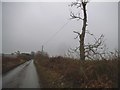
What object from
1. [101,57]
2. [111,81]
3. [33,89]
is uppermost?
[101,57]

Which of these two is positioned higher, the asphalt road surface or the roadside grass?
the asphalt road surface

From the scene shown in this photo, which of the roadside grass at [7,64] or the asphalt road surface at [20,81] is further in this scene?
the roadside grass at [7,64]

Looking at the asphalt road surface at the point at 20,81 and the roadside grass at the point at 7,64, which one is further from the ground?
the asphalt road surface at the point at 20,81

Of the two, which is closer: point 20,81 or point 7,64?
point 20,81

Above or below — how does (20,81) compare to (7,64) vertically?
above

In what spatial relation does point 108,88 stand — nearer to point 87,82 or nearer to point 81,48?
point 87,82

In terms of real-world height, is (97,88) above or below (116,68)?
below

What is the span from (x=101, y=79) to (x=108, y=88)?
3.64 feet

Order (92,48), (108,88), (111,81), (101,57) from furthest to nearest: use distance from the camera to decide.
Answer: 1. (92,48)
2. (101,57)
3. (111,81)
4. (108,88)

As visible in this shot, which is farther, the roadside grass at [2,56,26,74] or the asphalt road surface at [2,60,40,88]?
the roadside grass at [2,56,26,74]

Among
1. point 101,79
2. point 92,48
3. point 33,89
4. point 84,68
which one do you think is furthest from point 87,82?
point 92,48

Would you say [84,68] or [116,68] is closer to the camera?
[116,68]

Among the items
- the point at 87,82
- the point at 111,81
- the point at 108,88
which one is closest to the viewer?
the point at 108,88

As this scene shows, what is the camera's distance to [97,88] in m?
9.59
